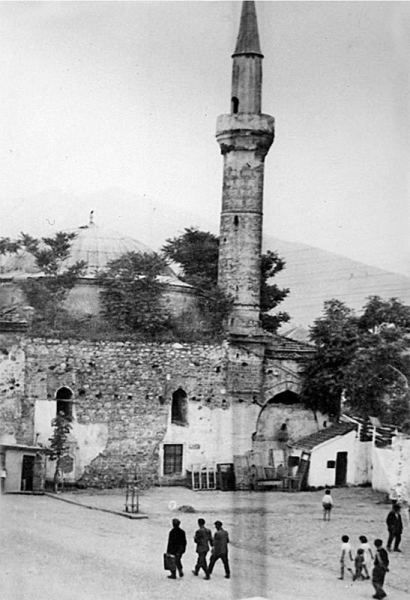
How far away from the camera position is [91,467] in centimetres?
2327

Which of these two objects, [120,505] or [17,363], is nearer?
[120,505]

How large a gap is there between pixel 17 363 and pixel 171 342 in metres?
3.87

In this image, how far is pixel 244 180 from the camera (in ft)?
89.2

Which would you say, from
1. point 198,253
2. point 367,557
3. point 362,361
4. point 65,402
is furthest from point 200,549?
point 198,253

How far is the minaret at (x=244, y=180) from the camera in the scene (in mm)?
26828

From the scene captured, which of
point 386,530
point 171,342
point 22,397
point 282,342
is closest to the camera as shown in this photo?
point 386,530

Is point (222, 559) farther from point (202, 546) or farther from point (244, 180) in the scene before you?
point (244, 180)

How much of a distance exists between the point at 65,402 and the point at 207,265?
881 cm

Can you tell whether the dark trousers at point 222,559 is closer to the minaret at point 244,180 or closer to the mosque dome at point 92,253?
the minaret at point 244,180

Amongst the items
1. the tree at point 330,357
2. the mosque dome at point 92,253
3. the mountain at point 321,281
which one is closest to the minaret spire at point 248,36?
the mountain at point 321,281

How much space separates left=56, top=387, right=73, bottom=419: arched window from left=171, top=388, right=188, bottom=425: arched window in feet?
9.03

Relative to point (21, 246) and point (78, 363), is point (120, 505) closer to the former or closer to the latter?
point (78, 363)

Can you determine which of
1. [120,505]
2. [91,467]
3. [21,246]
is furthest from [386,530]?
[21,246]

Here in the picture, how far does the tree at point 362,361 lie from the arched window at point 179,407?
11.6ft
